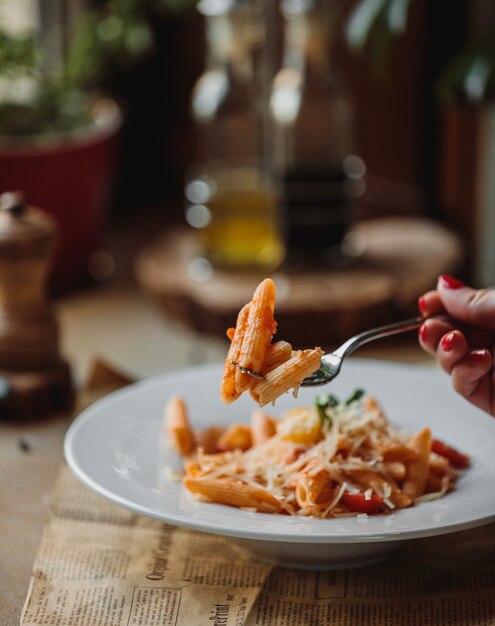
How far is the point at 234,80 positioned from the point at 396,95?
1.94 ft

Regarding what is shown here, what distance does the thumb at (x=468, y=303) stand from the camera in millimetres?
1033

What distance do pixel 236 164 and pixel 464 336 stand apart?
2.81ft

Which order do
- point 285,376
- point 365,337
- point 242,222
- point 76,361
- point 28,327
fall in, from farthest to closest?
point 242,222 < point 76,361 < point 28,327 < point 365,337 < point 285,376

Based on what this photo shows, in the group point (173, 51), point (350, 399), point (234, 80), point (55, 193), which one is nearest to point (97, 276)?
point (55, 193)

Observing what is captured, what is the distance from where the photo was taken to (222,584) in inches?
37.6

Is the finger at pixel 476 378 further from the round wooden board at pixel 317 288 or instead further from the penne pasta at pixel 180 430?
the round wooden board at pixel 317 288

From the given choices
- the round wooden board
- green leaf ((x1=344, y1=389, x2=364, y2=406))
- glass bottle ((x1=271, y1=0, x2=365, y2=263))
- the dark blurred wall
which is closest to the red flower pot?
the round wooden board

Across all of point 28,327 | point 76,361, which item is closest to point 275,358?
point 28,327

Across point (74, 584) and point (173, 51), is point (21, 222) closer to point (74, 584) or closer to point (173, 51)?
point (74, 584)

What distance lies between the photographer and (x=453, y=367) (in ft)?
3.30

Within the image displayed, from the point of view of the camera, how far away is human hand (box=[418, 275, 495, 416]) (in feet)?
3.27

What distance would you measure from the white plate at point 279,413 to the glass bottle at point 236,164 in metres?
0.57

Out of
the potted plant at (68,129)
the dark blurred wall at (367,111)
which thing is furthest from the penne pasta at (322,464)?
the dark blurred wall at (367,111)

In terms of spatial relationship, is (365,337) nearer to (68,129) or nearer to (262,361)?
(262,361)
